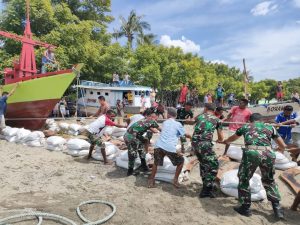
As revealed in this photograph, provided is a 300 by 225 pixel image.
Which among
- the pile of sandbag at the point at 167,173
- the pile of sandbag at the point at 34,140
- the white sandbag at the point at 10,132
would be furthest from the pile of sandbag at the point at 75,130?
the pile of sandbag at the point at 167,173

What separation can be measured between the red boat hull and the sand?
15.9 ft

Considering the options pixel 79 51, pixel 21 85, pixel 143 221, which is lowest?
pixel 143 221

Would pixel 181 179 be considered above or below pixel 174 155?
below

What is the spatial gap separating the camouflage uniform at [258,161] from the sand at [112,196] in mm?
344

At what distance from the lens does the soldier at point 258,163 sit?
15.8ft

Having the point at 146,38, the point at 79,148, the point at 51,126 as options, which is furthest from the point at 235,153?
the point at 146,38

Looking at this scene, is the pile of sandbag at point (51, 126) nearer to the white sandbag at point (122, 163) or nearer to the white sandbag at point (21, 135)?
the white sandbag at point (21, 135)

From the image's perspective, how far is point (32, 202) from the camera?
16.9 ft

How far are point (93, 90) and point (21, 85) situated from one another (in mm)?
8729

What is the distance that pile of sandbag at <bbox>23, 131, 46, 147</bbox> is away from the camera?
923 cm

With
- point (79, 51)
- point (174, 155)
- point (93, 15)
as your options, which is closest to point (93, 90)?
point (79, 51)

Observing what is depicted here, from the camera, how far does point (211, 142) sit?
18.3 ft

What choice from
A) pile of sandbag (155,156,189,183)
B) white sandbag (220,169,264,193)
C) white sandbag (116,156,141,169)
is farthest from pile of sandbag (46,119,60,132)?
white sandbag (220,169,264,193)

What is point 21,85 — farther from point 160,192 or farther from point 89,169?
point 160,192
